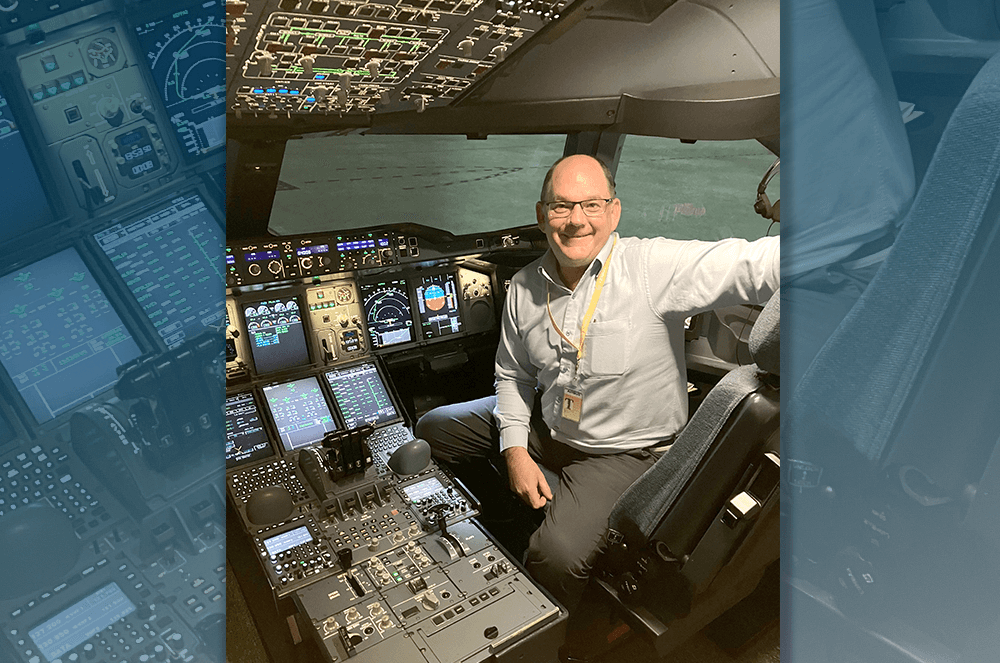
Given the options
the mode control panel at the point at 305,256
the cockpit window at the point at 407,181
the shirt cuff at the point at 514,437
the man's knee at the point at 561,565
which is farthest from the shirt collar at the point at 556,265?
the cockpit window at the point at 407,181

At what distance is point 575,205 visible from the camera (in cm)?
162

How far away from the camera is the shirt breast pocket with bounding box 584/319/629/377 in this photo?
162 centimetres

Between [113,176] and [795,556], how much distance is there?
67 cm

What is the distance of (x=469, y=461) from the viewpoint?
2.09m

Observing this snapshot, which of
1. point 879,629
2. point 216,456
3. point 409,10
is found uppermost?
point 409,10

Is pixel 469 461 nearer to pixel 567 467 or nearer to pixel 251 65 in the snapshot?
pixel 567 467

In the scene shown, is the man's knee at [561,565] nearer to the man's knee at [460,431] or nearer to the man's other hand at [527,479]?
the man's other hand at [527,479]

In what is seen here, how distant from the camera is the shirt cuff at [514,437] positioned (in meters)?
1.77

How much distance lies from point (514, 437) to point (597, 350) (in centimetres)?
39

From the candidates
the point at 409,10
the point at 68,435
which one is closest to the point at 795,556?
the point at 68,435

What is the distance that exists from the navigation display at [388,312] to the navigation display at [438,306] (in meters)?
0.06

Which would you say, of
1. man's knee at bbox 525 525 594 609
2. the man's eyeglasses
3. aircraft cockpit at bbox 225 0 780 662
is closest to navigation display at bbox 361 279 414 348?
aircraft cockpit at bbox 225 0 780 662

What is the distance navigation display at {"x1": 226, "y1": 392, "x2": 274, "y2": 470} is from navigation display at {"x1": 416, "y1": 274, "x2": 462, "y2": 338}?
774 millimetres

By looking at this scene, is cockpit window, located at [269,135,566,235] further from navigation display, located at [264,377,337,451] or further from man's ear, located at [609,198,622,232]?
man's ear, located at [609,198,622,232]
